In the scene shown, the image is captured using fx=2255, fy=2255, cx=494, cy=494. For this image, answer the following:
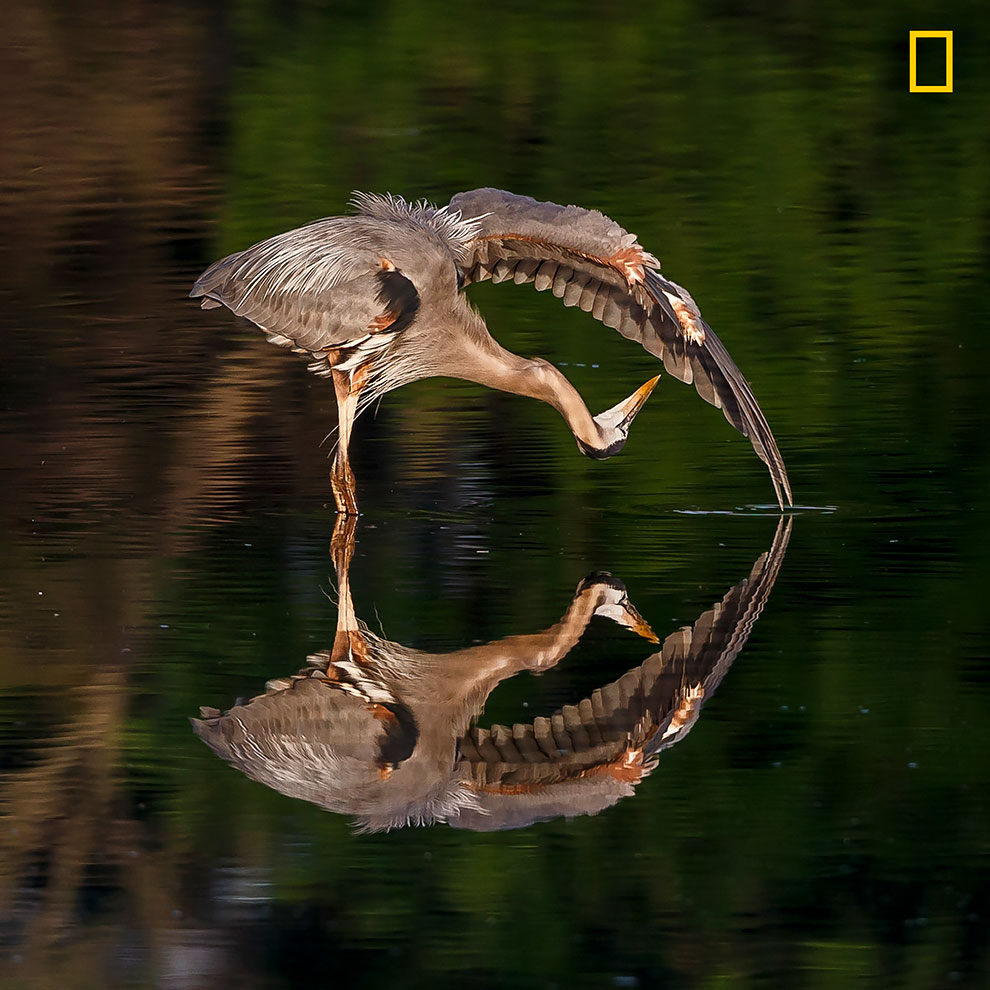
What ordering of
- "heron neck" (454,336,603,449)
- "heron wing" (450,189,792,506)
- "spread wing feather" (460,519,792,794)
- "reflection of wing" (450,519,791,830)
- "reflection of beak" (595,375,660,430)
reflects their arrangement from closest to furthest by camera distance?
"reflection of wing" (450,519,791,830) < "spread wing feather" (460,519,792,794) < "heron wing" (450,189,792,506) < "reflection of beak" (595,375,660,430) < "heron neck" (454,336,603,449)

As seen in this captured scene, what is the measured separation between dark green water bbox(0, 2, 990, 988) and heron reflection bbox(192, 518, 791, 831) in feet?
0.29

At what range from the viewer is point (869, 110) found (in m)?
21.4

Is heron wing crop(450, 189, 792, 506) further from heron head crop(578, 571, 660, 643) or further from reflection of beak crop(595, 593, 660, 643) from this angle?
reflection of beak crop(595, 593, 660, 643)

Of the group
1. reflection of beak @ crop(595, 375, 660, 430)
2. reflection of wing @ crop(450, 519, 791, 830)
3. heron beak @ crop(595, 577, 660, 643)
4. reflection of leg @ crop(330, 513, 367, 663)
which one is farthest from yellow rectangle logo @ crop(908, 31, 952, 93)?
reflection of wing @ crop(450, 519, 791, 830)

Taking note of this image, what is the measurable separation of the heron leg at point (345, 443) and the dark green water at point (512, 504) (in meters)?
0.14

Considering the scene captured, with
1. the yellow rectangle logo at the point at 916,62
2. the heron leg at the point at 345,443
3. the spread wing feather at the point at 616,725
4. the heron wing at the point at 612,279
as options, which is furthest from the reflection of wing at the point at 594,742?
the yellow rectangle logo at the point at 916,62

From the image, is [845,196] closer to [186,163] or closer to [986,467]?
[186,163]

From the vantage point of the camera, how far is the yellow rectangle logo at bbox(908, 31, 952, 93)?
22219 mm

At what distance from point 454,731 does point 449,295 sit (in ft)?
13.5

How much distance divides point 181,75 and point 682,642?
1535cm

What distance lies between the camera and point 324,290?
10.8 metres

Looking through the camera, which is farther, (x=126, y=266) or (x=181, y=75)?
Answer: (x=181, y=75)

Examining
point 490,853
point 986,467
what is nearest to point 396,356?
point 986,467

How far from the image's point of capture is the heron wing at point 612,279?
10078mm
